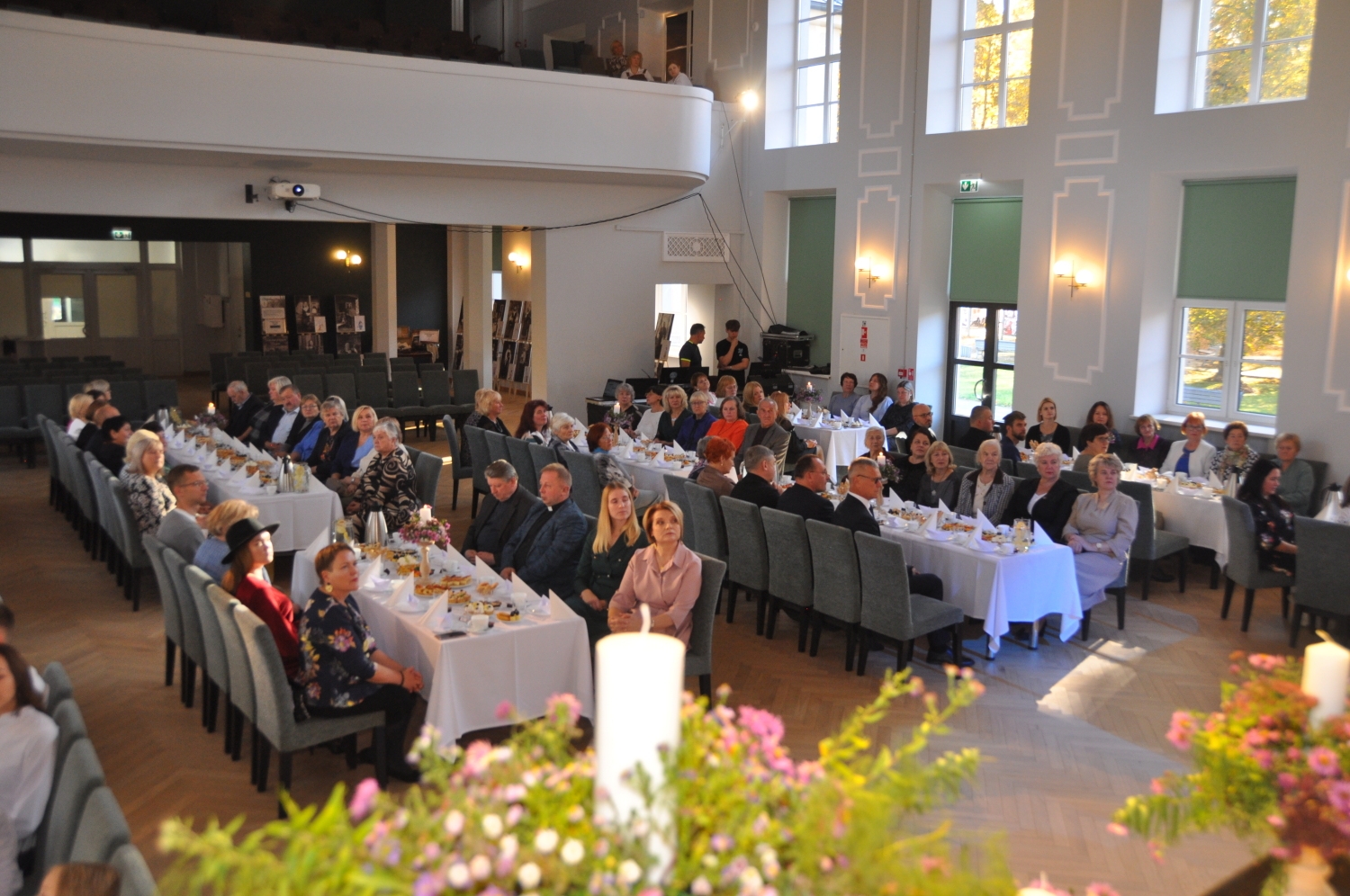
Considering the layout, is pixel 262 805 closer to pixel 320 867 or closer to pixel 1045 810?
pixel 1045 810

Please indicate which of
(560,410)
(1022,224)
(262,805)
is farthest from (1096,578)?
(560,410)

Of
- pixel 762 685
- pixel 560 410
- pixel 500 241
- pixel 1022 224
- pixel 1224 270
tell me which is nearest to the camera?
pixel 762 685

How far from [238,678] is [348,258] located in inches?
665

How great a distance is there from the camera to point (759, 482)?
289 inches

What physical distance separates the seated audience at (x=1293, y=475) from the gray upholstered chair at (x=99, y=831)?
342 inches

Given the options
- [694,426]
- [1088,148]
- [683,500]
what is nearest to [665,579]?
[683,500]

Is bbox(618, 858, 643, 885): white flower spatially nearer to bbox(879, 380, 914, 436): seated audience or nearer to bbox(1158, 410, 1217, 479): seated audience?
bbox(1158, 410, 1217, 479): seated audience

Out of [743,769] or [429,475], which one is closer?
[743,769]

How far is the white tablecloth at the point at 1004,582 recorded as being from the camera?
659cm

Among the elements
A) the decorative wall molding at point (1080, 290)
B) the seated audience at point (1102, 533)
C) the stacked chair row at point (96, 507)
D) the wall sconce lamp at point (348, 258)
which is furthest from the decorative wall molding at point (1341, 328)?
the wall sconce lamp at point (348, 258)

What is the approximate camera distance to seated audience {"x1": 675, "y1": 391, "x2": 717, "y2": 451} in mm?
10711

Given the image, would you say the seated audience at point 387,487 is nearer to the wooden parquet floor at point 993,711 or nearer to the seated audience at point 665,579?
the wooden parquet floor at point 993,711

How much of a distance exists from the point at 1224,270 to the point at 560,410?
8293 mm

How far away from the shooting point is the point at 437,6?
1878 cm
